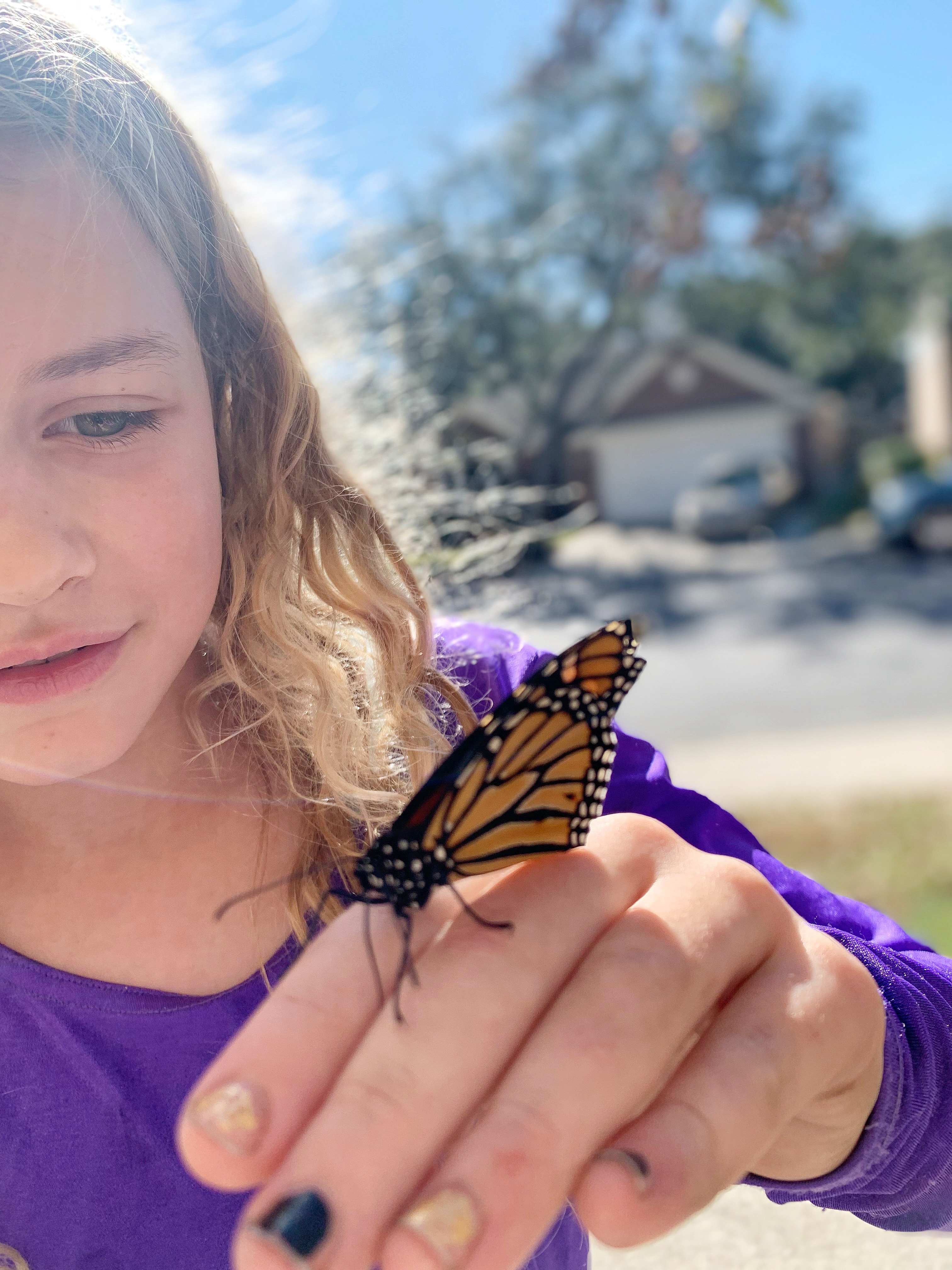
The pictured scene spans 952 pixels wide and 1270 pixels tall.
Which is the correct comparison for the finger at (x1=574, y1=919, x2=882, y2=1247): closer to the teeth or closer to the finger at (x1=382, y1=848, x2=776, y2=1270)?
the finger at (x1=382, y1=848, x2=776, y2=1270)

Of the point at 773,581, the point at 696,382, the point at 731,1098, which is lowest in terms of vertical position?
the point at 773,581

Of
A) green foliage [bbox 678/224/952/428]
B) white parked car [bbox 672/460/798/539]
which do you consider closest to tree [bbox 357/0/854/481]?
white parked car [bbox 672/460/798/539]

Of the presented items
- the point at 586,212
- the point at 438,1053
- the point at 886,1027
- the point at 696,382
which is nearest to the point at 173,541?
the point at 438,1053

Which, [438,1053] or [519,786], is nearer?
[438,1053]

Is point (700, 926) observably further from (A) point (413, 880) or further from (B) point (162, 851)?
(B) point (162, 851)

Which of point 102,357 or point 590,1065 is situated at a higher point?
point 102,357

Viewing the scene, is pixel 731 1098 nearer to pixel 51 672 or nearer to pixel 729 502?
pixel 51 672

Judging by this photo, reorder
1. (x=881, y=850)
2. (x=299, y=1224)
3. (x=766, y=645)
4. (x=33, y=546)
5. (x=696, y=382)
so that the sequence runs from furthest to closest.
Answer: (x=696, y=382)
(x=766, y=645)
(x=881, y=850)
(x=33, y=546)
(x=299, y=1224)

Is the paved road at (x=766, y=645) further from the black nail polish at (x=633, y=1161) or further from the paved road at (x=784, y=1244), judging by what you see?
the black nail polish at (x=633, y=1161)
